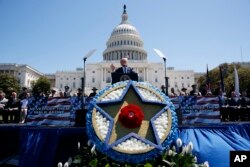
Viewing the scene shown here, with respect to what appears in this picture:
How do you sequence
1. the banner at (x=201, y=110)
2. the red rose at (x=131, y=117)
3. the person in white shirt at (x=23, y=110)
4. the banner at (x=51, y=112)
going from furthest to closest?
1. the person in white shirt at (x=23, y=110)
2. the banner at (x=51, y=112)
3. the banner at (x=201, y=110)
4. the red rose at (x=131, y=117)

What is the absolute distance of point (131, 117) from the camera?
3.00m

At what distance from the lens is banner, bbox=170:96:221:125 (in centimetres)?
829

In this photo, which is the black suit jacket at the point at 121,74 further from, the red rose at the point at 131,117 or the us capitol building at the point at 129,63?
the us capitol building at the point at 129,63

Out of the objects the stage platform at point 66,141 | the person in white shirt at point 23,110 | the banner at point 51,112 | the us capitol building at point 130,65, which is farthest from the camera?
the us capitol building at point 130,65

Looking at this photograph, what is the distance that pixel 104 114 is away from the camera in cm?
321

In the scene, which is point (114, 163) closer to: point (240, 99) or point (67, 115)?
point (67, 115)

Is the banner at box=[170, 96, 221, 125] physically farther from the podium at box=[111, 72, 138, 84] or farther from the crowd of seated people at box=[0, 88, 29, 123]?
the crowd of seated people at box=[0, 88, 29, 123]

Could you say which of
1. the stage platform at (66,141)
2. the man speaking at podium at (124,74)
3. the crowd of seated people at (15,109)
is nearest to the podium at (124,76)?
the man speaking at podium at (124,74)

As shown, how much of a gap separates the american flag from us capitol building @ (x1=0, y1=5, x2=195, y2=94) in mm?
81182

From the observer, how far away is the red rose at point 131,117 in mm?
3014

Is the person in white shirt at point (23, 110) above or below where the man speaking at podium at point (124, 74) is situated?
below

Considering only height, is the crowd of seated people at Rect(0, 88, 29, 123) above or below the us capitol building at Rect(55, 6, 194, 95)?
below

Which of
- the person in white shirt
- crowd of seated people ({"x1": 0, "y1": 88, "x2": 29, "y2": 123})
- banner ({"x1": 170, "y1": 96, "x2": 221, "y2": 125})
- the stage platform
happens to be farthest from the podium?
crowd of seated people ({"x1": 0, "y1": 88, "x2": 29, "y2": 123})

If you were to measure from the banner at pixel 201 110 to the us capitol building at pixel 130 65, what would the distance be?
8118 cm
